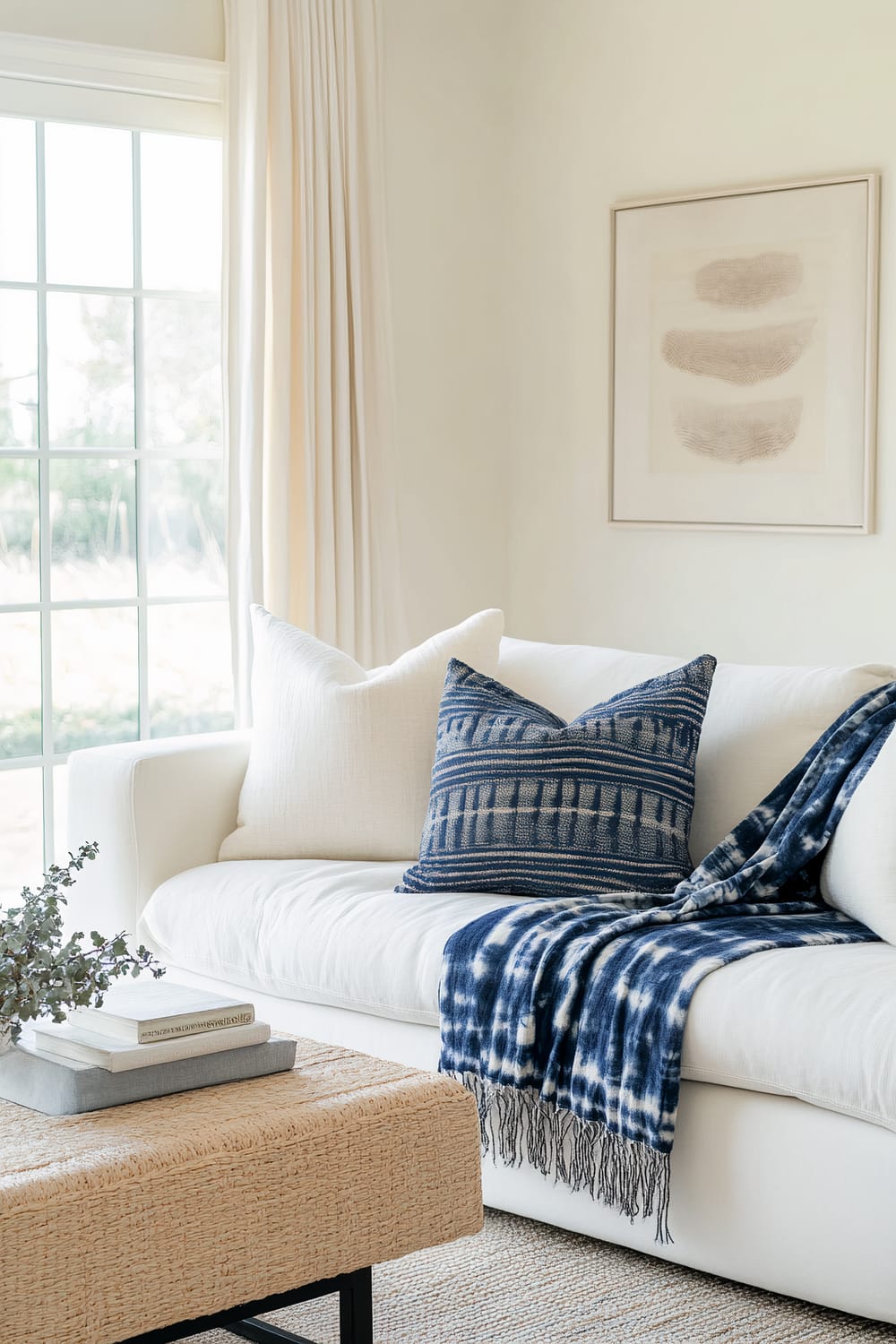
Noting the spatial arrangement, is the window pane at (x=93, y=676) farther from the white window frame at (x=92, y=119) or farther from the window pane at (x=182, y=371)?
the window pane at (x=182, y=371)

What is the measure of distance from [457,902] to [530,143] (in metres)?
2.86

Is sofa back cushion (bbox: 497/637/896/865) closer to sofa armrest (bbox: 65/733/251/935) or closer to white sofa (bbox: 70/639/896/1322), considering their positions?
white sofa (bbox: 70/639/896/1322)

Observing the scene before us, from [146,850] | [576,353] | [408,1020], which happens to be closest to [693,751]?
[408,1020]

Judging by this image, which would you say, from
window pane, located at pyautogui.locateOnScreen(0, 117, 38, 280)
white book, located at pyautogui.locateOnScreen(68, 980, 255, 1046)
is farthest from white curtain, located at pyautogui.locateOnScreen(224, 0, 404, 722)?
white book, located at pyautogui.locateOnScreen(68, 980, 255, 1046)

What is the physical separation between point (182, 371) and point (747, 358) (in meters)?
1.51

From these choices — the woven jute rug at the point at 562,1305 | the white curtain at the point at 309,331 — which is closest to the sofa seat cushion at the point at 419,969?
the woven jute rug at the point at 562,1305

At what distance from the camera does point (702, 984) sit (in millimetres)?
2307

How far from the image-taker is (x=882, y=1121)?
6.88 feet

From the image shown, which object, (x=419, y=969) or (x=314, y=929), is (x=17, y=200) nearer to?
(x=314, y=929)

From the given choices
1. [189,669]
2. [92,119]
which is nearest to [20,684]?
[189,669]

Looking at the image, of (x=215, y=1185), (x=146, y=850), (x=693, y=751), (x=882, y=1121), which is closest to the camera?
(x=215, y=1185)

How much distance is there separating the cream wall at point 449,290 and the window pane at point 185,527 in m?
0.60

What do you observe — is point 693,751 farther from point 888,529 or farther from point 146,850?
point 888,529

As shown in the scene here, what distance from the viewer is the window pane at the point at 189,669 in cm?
426
